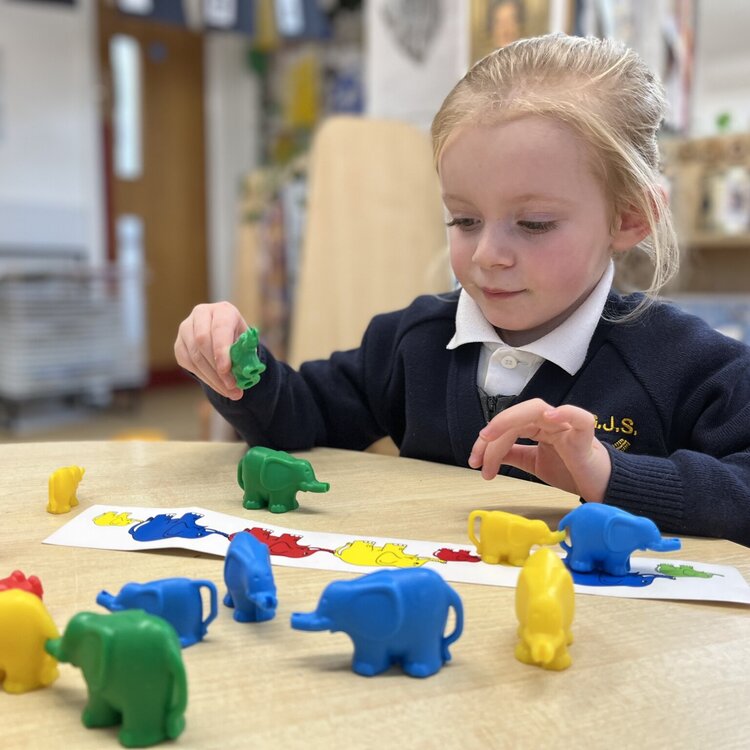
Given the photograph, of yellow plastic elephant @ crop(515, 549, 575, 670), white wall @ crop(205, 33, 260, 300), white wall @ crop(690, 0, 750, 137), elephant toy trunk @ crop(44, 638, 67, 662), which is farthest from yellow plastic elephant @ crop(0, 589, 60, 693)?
white wall @ crop(205, 33, 260, 300)

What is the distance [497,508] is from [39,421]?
306 centimetres

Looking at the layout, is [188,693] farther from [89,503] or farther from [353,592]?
[89,503]

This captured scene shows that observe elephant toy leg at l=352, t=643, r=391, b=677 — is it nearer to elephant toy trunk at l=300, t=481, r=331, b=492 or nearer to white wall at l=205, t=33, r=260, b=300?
elephant toy trunk at l=300, t=481, r=331, b=492

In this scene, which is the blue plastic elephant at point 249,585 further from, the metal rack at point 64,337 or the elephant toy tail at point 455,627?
the metal rack at point 64,337

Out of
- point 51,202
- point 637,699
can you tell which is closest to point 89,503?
point 637,699

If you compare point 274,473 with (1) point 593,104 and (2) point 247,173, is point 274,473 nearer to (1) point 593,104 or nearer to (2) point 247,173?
(1) point 593,104

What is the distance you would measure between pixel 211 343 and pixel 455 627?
42 centimetres

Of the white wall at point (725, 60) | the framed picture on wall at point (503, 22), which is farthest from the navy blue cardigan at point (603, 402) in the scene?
the white wall at point (725, 60)

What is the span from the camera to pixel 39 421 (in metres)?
3.31

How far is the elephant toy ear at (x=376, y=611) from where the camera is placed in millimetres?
360

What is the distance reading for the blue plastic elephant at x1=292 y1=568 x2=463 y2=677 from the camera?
1.19 feet

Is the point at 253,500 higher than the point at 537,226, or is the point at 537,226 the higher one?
the point at 537,226

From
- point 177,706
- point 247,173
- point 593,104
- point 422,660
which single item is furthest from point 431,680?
point 247,173

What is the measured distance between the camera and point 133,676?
32 cm
